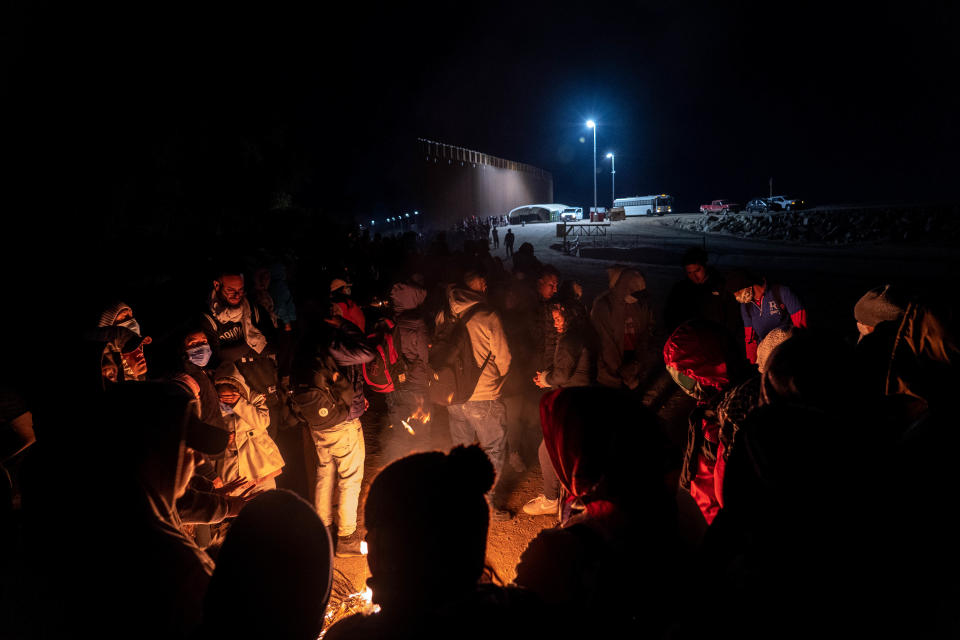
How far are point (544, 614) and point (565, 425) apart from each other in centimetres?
77

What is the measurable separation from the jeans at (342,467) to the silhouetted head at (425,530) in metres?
2.57

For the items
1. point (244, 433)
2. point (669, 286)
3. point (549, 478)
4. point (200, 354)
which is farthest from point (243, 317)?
point (669, 286)

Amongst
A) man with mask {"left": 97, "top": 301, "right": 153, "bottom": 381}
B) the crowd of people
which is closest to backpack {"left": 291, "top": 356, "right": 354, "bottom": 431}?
the crowd of people

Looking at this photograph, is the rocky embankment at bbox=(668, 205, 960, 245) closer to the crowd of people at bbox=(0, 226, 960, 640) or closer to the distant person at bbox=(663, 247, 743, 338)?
the distant person at bbox=(663, 247, 743, 338)

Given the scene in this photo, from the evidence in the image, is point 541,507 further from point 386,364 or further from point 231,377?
point 231,377

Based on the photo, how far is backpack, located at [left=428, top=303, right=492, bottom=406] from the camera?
13.9 feet

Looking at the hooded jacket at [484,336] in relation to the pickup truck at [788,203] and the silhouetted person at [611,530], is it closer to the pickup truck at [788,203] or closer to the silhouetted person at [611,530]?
the silhouetted person at [611,530]

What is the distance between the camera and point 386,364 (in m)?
4.84

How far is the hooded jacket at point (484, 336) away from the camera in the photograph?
4.17 meters

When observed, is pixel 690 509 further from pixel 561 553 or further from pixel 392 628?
pixel 392 628

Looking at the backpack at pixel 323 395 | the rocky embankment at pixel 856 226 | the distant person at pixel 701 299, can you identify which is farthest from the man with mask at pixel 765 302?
the rocky embankment at pixel 856 226

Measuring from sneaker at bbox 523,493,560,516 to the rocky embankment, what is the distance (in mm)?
28205

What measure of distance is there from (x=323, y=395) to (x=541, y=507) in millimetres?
2165

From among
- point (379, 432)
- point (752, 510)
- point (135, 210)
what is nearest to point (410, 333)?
point (379, 432)
